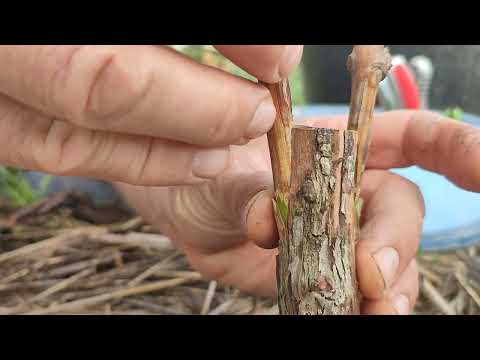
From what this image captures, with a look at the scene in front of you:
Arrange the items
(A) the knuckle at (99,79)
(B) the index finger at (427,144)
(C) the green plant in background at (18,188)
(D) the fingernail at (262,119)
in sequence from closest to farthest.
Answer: (A) the knuckle at (99,79)
(D) the fingernail at (262,119)
(B) the index finger at (427,144)
(C) the green plant in background at (18,188)

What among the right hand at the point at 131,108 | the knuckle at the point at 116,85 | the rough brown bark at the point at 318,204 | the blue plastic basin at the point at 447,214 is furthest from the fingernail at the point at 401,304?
the blue plastic basin at the point at 447,214

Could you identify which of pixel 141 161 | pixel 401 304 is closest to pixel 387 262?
pixel 401 304

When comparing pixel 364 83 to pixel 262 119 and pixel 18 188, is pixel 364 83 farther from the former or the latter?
pixel 18 188

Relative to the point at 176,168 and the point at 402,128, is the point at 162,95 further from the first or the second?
the point at 402,128

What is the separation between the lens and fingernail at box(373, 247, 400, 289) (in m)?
0.64

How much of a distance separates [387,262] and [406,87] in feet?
2.88

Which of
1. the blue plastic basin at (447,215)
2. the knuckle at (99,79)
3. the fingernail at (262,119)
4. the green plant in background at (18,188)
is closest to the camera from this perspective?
the knuckle at (99,79)

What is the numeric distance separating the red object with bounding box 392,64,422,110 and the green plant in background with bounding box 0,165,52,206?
46.3 inches

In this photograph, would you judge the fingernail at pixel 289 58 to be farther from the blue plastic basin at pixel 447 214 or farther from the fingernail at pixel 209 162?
the blue plastic basin at pixel 447 214

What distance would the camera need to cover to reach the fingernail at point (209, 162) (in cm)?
61

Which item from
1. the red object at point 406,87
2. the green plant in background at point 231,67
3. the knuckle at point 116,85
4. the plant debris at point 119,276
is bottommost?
the plant debris at point 119,276

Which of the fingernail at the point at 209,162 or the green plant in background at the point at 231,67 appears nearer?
the fingernail at the point at 209,162

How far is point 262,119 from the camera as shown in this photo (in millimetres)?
534

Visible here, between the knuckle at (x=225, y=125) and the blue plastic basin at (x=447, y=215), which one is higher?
the knuckle at (x=225, y=125)
